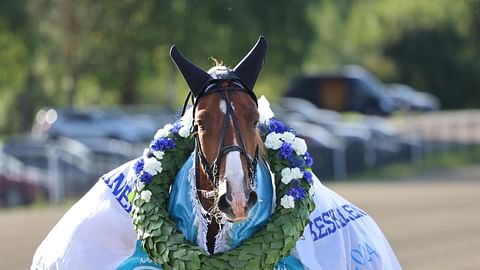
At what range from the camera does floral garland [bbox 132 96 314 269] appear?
17.1 feet

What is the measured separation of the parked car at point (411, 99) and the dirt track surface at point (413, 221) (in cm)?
2071

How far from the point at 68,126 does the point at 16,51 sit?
3533mm

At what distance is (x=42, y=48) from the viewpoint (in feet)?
103

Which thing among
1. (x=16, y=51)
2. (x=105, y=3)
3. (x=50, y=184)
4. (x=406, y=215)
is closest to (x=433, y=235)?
(x=406, y=215)

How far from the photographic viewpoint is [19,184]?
2012 centimetres

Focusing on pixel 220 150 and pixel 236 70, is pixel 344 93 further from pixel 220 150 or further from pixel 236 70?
pixel 220 150

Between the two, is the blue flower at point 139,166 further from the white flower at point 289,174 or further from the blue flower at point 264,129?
the white flower at point 289,174

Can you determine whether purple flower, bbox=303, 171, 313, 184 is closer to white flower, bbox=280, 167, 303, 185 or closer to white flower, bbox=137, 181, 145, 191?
white flower, bbox=280, 167, 303, 185

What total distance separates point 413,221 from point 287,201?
1084 centimetres

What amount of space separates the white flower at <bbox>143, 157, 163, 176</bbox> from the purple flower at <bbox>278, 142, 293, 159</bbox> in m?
0.60

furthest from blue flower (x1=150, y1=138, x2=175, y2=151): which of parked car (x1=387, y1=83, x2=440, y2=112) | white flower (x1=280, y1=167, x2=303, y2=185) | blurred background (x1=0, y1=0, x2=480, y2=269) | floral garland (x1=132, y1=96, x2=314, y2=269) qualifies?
parked car (x1=387, y1=83, x2=440, y2=112)

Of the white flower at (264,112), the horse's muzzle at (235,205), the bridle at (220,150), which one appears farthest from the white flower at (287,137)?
the horse's muzzle at (235,205)

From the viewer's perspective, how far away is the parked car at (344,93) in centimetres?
4156

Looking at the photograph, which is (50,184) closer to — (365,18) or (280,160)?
(280,160)
